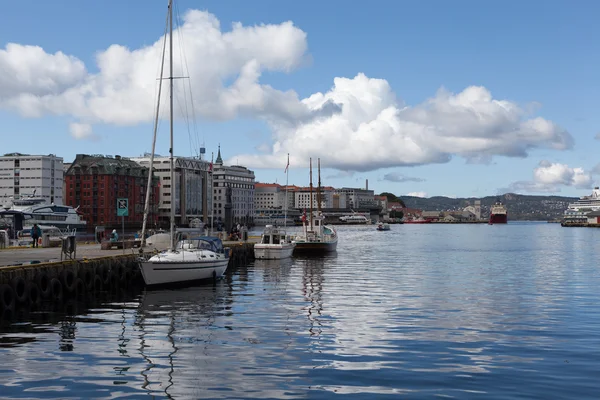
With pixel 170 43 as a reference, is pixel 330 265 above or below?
below

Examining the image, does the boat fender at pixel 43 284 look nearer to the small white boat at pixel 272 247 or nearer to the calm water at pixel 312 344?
the calm water at pixel 312 344

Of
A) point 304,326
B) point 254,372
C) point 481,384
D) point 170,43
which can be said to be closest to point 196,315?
point 304,326

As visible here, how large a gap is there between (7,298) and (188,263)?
510 inches

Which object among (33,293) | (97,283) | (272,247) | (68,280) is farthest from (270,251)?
(33,293)

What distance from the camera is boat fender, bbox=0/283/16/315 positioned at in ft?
103

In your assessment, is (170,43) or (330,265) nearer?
(170,43)

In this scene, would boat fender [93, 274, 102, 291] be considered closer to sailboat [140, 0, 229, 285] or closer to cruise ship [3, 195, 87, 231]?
sailboat [140, 0, 229, 285]

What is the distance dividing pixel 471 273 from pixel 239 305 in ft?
93.0

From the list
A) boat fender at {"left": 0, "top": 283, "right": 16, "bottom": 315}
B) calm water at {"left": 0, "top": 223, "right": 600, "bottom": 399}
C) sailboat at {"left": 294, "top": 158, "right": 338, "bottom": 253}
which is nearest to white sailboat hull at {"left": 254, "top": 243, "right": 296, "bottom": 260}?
sailboat at {"left": 294, "top": 158, "right": 338, "bottom": 253}

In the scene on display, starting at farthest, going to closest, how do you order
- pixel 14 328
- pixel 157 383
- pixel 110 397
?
pixel 14 328 → pixel 157 383 → pixel 110 397

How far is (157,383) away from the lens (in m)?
18.0

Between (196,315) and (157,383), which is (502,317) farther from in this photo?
(157,383)

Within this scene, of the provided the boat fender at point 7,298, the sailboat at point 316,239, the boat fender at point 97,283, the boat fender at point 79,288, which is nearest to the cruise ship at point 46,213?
the sailboat at point 316,239

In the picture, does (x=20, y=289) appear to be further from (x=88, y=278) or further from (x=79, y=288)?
(x=88, y=278)
